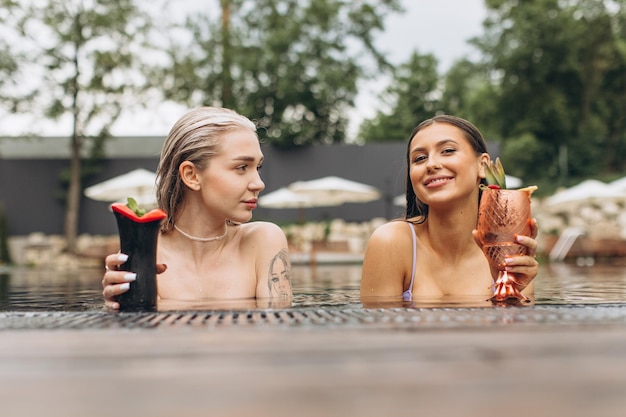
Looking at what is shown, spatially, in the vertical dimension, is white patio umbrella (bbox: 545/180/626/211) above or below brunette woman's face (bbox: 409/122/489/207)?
above

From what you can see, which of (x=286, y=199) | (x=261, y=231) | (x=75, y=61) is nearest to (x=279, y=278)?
(x=261, y=231)

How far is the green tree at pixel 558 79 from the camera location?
26.3m

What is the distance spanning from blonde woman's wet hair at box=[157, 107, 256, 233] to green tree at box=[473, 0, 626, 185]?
24.5m

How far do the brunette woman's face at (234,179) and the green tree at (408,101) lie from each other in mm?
25278

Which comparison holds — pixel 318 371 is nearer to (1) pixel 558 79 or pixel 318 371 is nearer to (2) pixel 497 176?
(2) pixel 497 176

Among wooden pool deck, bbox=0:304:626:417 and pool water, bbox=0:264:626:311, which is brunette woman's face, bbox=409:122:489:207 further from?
wooden pool deck, bbox=0:304:626:417

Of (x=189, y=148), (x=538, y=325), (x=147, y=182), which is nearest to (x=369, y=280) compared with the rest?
(x=189, y=148)

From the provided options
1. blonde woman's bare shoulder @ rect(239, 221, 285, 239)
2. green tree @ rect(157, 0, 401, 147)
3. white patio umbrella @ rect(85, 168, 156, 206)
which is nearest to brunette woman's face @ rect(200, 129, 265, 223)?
blonde woman's bare shoulder @ rect(239, 221, 285, 239)

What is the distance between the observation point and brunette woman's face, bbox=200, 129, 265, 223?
2.37 meters

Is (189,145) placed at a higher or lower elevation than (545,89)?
lower

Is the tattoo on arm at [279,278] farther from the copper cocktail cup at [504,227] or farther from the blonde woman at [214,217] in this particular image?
the copper cocktail cup at [504,227]

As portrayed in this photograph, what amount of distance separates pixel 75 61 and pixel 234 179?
18.3 meters

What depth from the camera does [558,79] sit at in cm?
2831

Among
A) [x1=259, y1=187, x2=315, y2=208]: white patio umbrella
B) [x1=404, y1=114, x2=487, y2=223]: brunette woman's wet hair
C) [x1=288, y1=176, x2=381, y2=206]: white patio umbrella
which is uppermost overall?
[x1=288, y1=176, x2=381, y2=206]: white patio umbrella
